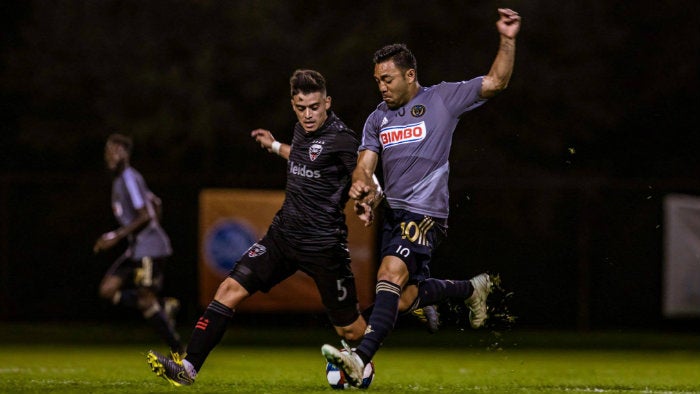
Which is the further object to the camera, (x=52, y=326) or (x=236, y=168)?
(x=236, y=168)

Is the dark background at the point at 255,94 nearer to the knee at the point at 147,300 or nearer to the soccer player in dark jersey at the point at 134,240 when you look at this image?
the soccer player in dark jersey at the point at 134,240

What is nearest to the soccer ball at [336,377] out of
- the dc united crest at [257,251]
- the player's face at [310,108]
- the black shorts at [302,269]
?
the black shorts at [302,269]

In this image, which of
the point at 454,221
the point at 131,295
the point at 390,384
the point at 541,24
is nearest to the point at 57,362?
the point at 131,295

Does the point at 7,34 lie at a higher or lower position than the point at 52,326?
higher

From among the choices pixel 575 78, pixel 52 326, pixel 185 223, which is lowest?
pixel 52 326

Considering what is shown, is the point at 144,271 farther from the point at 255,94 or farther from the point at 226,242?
the point at 255,94

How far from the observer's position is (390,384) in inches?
385

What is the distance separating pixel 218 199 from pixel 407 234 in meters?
8.18

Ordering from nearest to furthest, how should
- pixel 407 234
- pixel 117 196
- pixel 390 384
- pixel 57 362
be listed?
pixel 407 234, pixel 390 384, pixel 57 362, pixel 117 196

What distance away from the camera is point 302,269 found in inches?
355

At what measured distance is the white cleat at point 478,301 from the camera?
1012cm

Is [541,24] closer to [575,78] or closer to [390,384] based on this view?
[575,78]

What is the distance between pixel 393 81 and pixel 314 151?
73 centimetres

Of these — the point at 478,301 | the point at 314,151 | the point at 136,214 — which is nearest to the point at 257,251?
the point at 314,151
